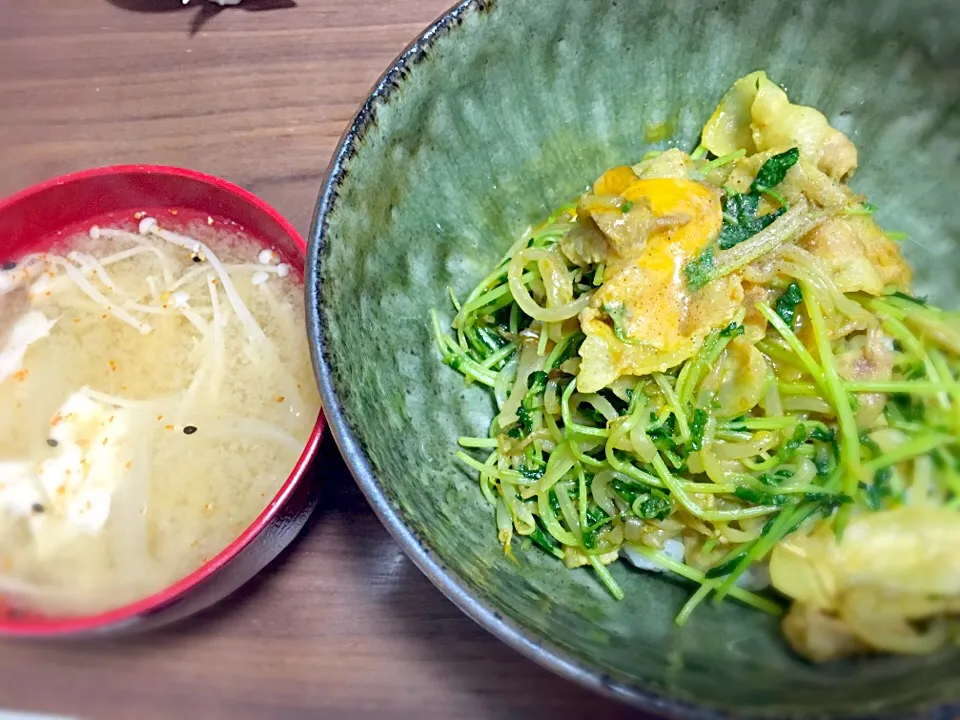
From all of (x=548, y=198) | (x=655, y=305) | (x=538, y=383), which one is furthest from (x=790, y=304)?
(x=548, y=198)

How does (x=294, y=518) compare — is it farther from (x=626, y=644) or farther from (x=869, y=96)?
(x=869, y=96)

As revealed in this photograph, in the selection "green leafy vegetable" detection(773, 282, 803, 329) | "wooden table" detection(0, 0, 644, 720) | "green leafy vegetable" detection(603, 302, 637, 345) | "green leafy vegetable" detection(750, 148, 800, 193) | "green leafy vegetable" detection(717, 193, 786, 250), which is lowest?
"wooden table" detection(0, 0, 644, 720)

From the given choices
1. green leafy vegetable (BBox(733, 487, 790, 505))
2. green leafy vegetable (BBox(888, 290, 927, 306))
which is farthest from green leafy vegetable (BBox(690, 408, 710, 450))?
green leafy vegetable (BBox(888, 290, 927, 306))

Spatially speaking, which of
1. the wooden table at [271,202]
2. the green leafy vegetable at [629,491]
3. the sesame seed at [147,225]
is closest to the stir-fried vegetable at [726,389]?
the green leafy vegetable at [629,491]

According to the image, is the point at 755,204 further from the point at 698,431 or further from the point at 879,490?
the point at 879,490

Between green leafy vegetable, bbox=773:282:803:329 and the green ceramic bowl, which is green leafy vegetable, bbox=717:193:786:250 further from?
the green ceramic bowl

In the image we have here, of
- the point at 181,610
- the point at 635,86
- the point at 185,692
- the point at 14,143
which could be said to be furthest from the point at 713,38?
the point at 14,143
